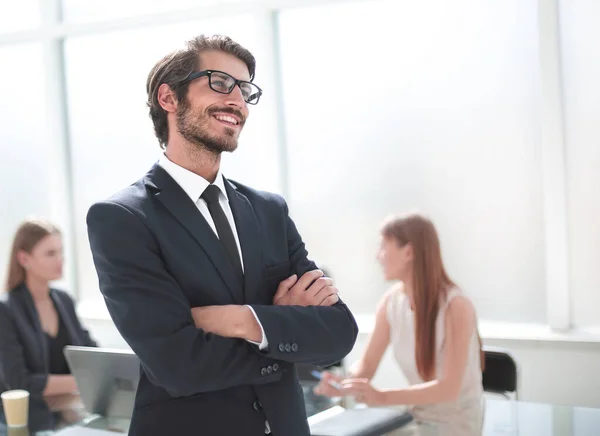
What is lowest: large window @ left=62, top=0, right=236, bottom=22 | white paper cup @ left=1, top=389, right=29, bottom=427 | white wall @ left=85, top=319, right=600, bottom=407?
white wall @ left=85, top=319, right=600, bottom=407

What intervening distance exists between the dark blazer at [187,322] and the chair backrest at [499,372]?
55.0 inches

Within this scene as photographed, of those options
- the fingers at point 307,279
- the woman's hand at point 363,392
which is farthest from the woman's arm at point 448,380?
the fingers at point 307,279

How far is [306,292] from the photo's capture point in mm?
1768

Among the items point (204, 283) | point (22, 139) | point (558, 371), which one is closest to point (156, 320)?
point (204, 283)

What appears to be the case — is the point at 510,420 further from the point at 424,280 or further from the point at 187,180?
the point at 187,180

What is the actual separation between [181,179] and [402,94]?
301 cm

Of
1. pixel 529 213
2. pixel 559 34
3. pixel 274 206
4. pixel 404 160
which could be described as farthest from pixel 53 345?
pixel 559 34

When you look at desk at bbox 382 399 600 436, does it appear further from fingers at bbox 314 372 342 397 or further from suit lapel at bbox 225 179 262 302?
suit lapel at bbox 225 179 262 302

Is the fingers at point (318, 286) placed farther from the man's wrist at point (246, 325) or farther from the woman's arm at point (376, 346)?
the woman's arm at point (376, 346)

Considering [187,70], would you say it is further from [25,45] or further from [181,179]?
[25,45]

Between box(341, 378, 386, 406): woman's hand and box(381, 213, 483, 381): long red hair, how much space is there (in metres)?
0.26

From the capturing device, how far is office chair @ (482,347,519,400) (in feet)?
9.39

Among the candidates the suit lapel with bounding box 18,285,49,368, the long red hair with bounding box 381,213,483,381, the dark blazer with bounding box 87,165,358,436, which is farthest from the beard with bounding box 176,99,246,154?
the suit lapel with bounding box 18,285,49,368

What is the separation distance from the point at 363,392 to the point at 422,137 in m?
2.24
